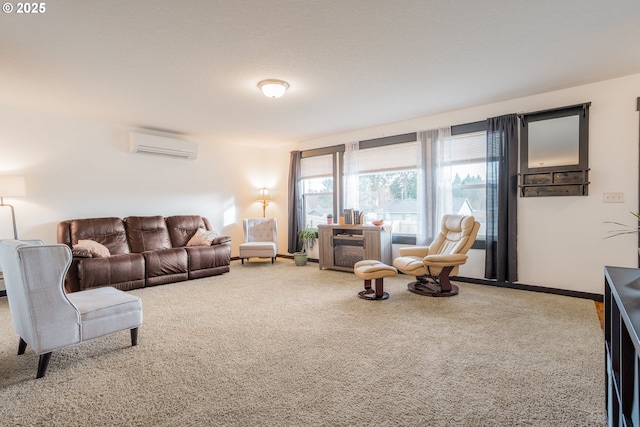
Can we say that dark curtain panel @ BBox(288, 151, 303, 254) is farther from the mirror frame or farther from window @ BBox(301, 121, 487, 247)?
the mirror frame

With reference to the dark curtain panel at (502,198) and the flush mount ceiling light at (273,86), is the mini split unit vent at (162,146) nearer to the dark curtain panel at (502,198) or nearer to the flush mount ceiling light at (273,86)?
the flush mount ceiling light at (273,86)

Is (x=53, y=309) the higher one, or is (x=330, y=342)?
(x=53, y=309)

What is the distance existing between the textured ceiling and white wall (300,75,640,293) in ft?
0.74

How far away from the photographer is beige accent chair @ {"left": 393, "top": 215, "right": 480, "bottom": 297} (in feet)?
12.7

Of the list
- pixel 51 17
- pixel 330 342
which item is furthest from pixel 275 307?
pixel 51 17

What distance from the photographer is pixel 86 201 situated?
4.98 m

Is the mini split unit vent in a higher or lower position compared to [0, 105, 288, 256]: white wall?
higher

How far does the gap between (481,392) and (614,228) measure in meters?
3.09

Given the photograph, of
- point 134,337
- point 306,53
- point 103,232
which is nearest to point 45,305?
point 134,337

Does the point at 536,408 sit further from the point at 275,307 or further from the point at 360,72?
the point at 360,72

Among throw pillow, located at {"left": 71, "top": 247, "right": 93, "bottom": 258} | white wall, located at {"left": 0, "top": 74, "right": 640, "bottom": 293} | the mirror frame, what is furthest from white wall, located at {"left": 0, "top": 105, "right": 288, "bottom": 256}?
the mirror frame

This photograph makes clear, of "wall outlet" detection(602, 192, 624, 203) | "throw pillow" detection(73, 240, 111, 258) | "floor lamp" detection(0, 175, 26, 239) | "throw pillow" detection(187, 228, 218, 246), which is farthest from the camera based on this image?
"throw pillow" detection(187, 228, 218, 246)

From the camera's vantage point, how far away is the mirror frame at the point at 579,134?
3771mm

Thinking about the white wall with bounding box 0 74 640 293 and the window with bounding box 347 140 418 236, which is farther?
the window with bounding box 347 140 418 236
